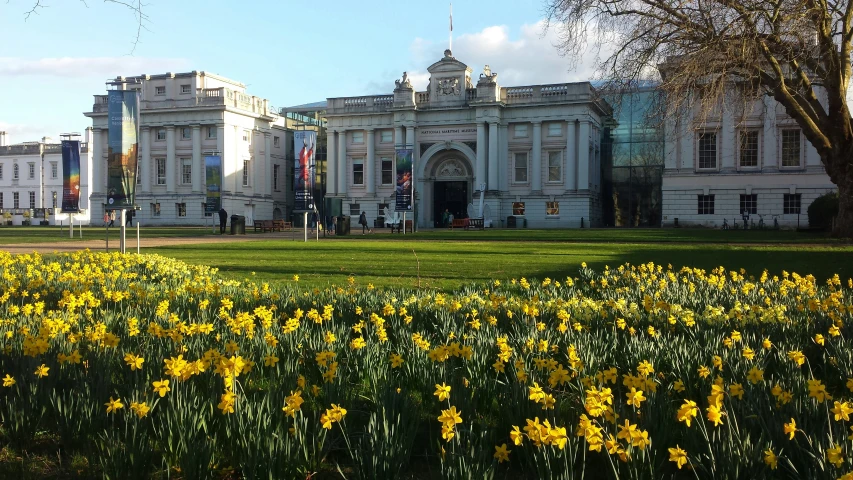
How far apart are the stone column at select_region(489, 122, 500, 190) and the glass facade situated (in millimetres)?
9987

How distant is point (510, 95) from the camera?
61156mm

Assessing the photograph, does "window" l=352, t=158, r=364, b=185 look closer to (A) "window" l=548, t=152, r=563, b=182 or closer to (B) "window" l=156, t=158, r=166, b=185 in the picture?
(A) "window" l=548, t=152, r=563, b=182

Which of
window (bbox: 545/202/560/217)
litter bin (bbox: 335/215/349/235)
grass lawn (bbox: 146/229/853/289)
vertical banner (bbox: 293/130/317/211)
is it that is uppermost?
vertical banner (bbox: 293/130/317/211)

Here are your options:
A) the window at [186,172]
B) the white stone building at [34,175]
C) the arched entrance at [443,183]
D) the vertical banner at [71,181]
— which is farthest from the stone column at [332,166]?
the white stone building at [34,175]

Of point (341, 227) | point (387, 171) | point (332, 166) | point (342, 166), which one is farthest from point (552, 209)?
point (341, 227)

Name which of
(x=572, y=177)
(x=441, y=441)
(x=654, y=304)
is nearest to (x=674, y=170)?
(x=572, y=177)

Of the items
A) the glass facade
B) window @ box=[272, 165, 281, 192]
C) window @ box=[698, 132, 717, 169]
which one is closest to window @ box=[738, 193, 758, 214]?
window @ box=[698, 132, 717, 169]

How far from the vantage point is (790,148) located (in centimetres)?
4891

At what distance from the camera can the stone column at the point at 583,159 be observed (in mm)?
58812

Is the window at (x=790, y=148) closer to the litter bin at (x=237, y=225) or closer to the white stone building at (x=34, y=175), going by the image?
the litter bin at (x=237, y=225)

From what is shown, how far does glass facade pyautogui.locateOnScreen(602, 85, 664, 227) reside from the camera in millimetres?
61156

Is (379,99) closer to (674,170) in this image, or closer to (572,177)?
(572,177)

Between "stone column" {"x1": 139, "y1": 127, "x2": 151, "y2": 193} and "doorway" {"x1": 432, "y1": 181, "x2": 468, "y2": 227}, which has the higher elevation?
"stone column" {"x1": 139, "y1": 127, "x2": 151, "y2": 193}

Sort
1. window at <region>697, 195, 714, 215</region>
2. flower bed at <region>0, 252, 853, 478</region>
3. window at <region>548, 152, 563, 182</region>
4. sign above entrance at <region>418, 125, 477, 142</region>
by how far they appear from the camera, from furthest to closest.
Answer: sign above entrance at <region>418, 125, 477, 142</region>
window at <region>548, 152, 563, 182</region>
window at <region>697, 195, 714, 215</region>
flower bed at <region>0, 252, 853, 478</region>
